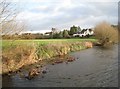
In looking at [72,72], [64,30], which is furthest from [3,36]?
[64,30]

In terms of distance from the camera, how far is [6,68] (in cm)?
1848

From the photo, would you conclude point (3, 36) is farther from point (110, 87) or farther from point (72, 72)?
point (110, 87)

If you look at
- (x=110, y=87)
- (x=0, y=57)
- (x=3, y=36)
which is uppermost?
(x=3, y=36)

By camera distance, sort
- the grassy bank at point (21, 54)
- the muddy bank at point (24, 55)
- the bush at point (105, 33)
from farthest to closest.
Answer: the bush at point (105, 33), the muddy bank at point (24, 55), the grassy bank at point (21, 54)

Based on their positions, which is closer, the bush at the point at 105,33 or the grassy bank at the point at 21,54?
the grassy bank at the point at 21,54

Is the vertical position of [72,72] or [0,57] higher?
[0,57]

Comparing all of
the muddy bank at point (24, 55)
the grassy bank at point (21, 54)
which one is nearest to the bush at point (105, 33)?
the muddy bank at point (24, 55)

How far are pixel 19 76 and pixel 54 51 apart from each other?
47.7 feet

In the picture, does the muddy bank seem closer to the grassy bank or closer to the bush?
the grassy bank

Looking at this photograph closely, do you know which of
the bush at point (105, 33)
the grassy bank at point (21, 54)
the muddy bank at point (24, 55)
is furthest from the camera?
the bush at point (105, 33)

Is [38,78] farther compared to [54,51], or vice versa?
[54,51]

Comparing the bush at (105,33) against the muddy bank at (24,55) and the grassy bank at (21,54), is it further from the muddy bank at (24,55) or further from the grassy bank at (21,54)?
the grassy bank at (21,54)

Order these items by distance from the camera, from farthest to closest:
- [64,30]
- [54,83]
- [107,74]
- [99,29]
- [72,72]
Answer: [64,30], [99,29], [72,72], [107,74], [54,83]

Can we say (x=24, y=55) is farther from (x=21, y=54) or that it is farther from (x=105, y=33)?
(x=105, y=33)
